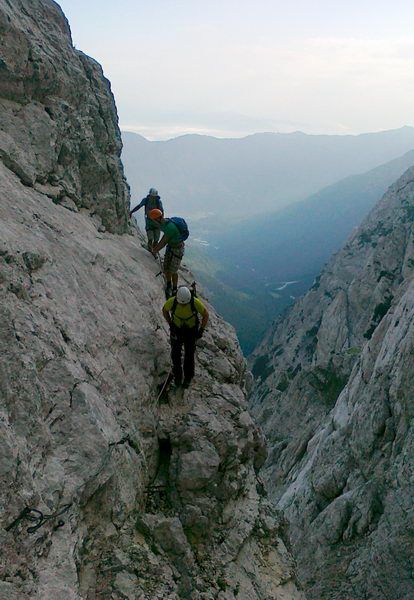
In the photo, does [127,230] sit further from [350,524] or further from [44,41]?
[350,524]

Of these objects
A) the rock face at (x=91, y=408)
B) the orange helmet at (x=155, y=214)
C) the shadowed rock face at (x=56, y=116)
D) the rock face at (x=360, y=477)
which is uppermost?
the shadowed rock face at (x=56, y=116)

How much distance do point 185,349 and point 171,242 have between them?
467 cm

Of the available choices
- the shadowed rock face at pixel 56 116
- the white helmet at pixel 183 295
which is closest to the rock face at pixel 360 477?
the white helmet at pixel 183 295

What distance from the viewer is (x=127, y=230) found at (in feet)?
65.9

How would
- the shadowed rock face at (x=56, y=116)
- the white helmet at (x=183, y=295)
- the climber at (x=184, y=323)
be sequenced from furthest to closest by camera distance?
the shadowed rock face at (x=56, y=116)
the climber at (x=184, y=323)
the white helmet at (x=183, y=295)

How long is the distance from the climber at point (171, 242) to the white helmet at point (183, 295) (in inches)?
147

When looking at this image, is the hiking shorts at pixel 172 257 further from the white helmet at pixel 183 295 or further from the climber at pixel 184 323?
the white helmet at pixel 183 295

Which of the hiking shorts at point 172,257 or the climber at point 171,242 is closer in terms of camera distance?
the climber at point 171,242

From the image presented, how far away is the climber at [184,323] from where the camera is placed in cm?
1269

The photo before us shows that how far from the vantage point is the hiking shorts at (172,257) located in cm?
1655

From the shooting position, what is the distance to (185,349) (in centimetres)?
1316

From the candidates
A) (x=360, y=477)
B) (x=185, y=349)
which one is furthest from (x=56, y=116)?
(x=360, y=477)

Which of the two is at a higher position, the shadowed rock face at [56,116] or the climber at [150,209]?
the shadowed rock face at [56,116]

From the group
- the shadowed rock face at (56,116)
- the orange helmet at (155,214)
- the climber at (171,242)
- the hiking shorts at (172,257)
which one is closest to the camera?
the shadowed rock face at (56,116)
